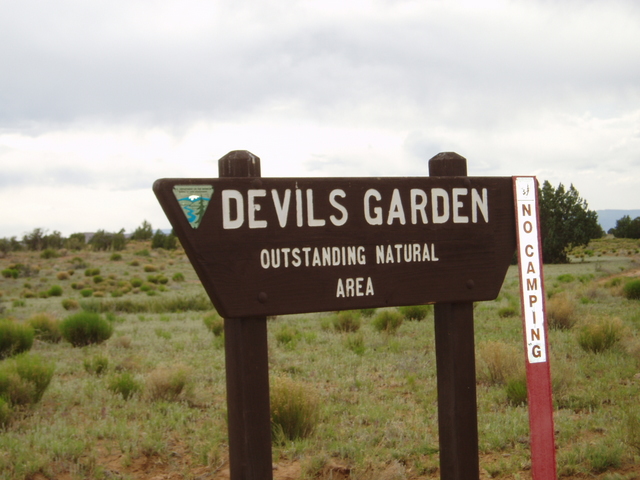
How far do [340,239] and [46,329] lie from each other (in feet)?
38.3

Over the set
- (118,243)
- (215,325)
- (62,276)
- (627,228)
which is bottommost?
(215,325)

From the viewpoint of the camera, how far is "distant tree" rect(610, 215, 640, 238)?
71.9 meters

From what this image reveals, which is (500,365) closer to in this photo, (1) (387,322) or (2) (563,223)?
(1) (387,322)

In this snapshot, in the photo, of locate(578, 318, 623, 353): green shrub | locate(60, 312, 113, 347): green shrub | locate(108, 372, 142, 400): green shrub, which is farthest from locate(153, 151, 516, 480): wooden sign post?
locate(60, 312, 113, 347): green shrub

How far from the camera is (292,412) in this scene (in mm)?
5656

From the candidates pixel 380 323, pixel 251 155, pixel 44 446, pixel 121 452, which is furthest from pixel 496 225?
pixel 380 323

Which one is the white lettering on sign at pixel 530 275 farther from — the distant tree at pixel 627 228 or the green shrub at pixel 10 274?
Result: the distant tree at pixel 627 228

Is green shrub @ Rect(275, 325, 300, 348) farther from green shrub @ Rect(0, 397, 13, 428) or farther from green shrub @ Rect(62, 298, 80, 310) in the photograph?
green shrub @ Rect(62, 298, 80, 310)

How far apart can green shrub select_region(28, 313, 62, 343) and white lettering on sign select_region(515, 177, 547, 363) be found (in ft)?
37.6

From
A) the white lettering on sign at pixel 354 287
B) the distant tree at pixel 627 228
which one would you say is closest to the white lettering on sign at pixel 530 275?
the white lettering on sign at pixel 354 287

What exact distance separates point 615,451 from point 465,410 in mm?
2386

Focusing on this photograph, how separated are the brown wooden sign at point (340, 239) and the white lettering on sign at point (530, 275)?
7 cm

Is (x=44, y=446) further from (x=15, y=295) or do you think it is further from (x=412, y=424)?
(x=15, y=295)

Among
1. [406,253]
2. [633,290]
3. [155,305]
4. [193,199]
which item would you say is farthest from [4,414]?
[155,305]
